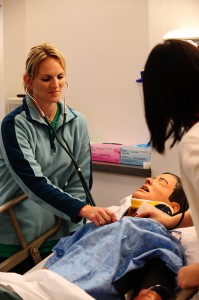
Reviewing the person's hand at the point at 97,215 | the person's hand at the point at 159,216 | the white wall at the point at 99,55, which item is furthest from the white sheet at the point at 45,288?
the white wall at the point at 99,55

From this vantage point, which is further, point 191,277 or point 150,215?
point 150,215

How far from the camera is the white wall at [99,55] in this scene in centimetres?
262

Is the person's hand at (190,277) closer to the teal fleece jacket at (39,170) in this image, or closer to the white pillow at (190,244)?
the white pillow at (190,244)

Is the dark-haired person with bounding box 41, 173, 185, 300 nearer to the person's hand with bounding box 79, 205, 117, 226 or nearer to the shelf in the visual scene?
the person's hand with bounding box 79, 205, 117, 226

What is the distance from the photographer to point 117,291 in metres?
1.24

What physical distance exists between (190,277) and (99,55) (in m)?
2.07

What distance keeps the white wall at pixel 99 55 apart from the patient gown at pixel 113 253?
3.07 ft

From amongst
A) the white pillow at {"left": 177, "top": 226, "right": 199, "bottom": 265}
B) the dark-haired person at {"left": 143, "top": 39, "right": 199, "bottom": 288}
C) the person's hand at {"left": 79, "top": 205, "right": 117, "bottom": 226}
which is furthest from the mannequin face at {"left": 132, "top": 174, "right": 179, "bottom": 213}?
the dark-haired person at {"left": 143, "top": 39, "right": 199, "bottom": 288}

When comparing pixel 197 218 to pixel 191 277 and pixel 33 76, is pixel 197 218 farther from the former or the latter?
pixel 33 76

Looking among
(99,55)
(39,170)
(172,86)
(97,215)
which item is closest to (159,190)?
(97,215)

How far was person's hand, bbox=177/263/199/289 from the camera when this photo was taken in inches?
40.7

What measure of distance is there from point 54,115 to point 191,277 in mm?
997

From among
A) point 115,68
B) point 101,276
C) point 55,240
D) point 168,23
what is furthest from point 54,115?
point 115,68

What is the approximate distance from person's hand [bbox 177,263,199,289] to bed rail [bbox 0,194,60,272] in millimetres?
855
